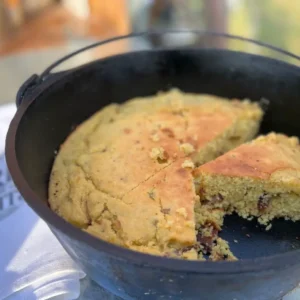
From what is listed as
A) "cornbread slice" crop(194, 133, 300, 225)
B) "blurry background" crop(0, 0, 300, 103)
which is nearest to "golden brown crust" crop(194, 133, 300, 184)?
"cornbread slice" crop(194, 133, 300, 225)

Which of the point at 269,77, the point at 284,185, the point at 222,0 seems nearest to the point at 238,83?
the point at 269,77

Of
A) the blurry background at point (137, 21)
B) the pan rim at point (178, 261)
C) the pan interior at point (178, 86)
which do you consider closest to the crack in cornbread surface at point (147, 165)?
the pan interior at point (178, 86)

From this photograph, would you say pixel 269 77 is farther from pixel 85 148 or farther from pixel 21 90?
pixel 21 90

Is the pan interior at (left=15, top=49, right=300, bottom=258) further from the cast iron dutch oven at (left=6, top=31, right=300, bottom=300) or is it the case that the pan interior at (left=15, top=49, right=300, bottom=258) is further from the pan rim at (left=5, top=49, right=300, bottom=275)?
the pan rim at (left=5, top=49, right=300, bottom=275)

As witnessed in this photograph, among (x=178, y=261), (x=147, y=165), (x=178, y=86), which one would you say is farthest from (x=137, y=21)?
(x=178, y=261)

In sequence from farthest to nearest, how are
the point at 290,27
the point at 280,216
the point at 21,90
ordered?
the point at 290,27, the point at 280,216, the point at 21,90

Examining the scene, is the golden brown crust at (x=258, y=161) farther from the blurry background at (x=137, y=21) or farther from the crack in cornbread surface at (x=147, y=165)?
the blurry background at (x=137, y=21)
